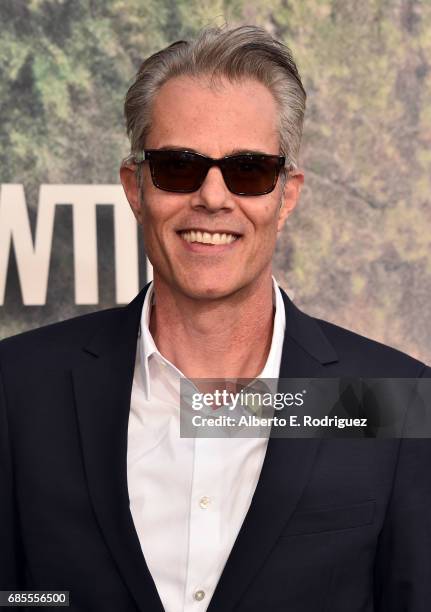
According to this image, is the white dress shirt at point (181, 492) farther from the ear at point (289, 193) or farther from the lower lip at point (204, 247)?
the ear at point (289, 193)

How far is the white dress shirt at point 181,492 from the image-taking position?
87.2 inches

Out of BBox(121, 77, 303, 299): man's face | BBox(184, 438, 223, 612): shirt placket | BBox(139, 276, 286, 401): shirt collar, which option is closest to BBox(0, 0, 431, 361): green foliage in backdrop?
BBox(139, 276, 286, 401): shirt collar

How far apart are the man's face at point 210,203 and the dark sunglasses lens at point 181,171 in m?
0.02

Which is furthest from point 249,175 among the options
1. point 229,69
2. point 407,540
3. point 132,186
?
point 407,540

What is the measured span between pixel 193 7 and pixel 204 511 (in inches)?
91.9

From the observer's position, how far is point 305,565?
7.36ft

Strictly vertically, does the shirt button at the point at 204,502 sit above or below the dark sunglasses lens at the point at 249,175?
below

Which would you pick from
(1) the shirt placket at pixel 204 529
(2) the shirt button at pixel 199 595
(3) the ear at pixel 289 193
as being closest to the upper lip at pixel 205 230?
(3) the ear at pixel 289 193

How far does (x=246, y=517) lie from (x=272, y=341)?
50 cm

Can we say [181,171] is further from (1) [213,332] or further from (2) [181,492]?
(2) [181,492]

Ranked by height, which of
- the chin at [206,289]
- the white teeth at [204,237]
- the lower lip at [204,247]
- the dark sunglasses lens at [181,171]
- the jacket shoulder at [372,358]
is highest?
the dark sunglasses lens at [181,171]

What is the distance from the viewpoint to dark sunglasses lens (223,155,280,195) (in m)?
2.35

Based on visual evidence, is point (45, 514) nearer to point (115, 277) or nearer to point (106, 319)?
point (106, 319)

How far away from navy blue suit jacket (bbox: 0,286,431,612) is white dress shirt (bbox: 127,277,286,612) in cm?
6
